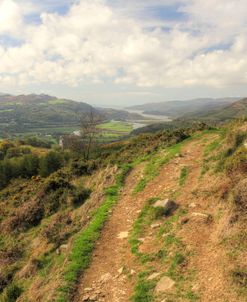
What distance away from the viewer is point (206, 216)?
12422 millimetres

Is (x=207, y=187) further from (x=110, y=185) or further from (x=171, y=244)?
(x=110, y=185)

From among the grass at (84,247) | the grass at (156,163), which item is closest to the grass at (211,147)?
the grass at (156,163)

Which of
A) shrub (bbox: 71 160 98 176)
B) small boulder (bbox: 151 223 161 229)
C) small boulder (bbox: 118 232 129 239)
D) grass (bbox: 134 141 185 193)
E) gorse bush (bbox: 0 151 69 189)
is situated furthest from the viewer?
gorse bush (bbox: 0 151 69 189)

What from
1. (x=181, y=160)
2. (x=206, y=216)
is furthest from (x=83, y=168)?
(x=206, y=216)

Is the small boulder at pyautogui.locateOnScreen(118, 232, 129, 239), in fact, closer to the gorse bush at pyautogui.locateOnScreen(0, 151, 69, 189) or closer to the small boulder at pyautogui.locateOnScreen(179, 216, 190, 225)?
the small boulder at pyautogui.locateOnScreen(179, 216, 190, 225)

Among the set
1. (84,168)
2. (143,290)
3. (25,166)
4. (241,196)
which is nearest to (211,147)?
(241,196)

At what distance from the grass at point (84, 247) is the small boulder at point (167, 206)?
9.39ft

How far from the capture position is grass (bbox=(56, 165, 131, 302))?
34.7ft

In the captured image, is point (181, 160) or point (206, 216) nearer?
point (206, 216)

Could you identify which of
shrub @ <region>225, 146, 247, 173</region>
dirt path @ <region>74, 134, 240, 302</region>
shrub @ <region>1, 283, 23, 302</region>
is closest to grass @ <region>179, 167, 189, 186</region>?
dirt path @ <region>74, 134, 240, 302</region>

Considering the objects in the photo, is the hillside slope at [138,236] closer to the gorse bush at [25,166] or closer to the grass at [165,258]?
the grass at [165,258]

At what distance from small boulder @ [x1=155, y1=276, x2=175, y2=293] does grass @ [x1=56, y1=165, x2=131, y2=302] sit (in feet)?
9.66

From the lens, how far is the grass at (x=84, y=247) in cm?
1057

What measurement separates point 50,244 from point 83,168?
40.5 feet
